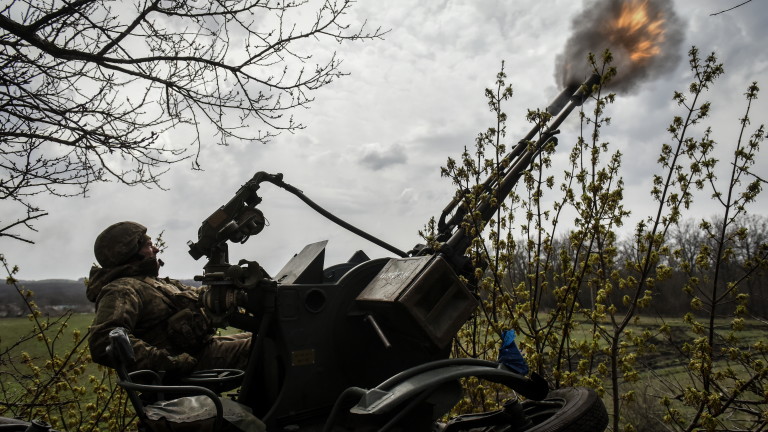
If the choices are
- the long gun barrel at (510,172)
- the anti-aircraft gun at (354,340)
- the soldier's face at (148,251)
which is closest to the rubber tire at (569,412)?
the anti-aircraft gun at (354,340)

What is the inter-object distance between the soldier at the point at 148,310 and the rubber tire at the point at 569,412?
242 cm

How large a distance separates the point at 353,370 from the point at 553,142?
3459 mm

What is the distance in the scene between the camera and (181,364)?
3.82 metres

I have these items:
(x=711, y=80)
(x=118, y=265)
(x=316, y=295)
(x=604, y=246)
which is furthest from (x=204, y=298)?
(x=711, y=80)

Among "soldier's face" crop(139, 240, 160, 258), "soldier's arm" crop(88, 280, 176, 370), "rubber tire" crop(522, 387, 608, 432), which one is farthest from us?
"soldier's face" crop(139, 240, 160, 258)

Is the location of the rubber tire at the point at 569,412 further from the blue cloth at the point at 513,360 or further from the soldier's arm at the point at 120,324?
the soldier's arm at the point at 120,324

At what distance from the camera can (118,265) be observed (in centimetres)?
461

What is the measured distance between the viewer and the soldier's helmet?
15.0ft

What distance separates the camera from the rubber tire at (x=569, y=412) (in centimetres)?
311

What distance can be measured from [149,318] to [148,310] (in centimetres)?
7

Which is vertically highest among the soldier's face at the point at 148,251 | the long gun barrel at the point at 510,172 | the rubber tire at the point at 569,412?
the long gun barrel at the point at 510,172

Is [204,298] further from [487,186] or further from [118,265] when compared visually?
[487,186]

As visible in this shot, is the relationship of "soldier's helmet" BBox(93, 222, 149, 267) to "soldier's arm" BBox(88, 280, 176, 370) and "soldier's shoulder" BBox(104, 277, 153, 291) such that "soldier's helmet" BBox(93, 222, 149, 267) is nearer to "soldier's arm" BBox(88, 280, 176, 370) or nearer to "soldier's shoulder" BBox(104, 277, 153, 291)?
"soldier's shoulder" BBox(104, 277, 153, 291)

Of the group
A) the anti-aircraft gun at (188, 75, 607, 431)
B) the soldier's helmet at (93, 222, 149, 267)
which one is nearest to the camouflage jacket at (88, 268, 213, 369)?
the soldier's helmet at (93, 222, 149, 267)
